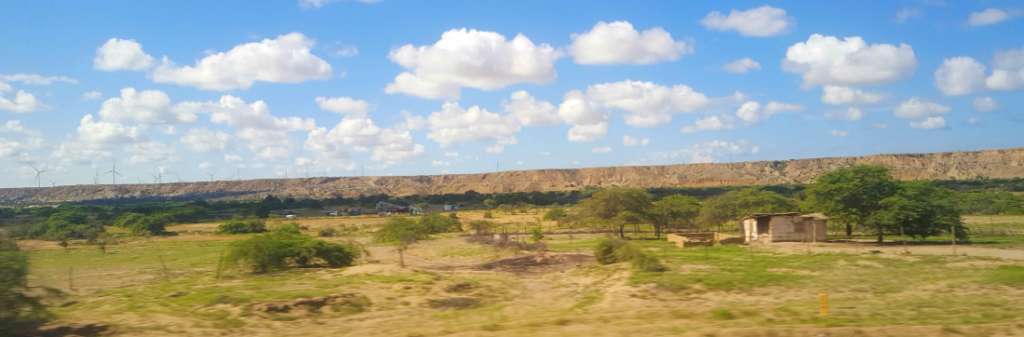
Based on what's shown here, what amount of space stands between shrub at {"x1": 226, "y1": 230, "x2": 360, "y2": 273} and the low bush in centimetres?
1087

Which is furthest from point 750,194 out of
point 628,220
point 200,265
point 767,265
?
point 200,265

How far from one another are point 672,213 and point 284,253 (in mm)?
32315

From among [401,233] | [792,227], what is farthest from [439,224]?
[792,227]

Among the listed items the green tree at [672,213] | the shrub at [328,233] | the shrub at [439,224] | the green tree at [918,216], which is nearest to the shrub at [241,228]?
the shrub at [328,233]

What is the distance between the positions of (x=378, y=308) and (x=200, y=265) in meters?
18.1

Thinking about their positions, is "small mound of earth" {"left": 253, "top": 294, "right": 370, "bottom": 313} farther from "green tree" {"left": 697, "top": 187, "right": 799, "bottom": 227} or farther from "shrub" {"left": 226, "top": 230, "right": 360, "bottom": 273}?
"green tree" {"left": 697, "top": 187, "right": 799, "bottom": 227}

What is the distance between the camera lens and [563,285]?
81.2ft

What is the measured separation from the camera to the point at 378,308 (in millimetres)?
19938

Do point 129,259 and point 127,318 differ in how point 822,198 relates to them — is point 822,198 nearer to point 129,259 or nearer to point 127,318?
point 127,318

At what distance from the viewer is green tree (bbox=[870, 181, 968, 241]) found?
117 ft

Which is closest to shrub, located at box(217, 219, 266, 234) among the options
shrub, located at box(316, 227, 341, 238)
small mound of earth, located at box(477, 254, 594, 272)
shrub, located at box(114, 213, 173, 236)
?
shrub, located at box(114, 213, 173, 236)

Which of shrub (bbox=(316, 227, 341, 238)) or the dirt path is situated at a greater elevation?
the dirt path

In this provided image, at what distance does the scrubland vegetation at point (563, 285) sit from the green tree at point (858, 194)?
0.31 ft

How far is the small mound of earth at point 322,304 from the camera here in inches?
741
